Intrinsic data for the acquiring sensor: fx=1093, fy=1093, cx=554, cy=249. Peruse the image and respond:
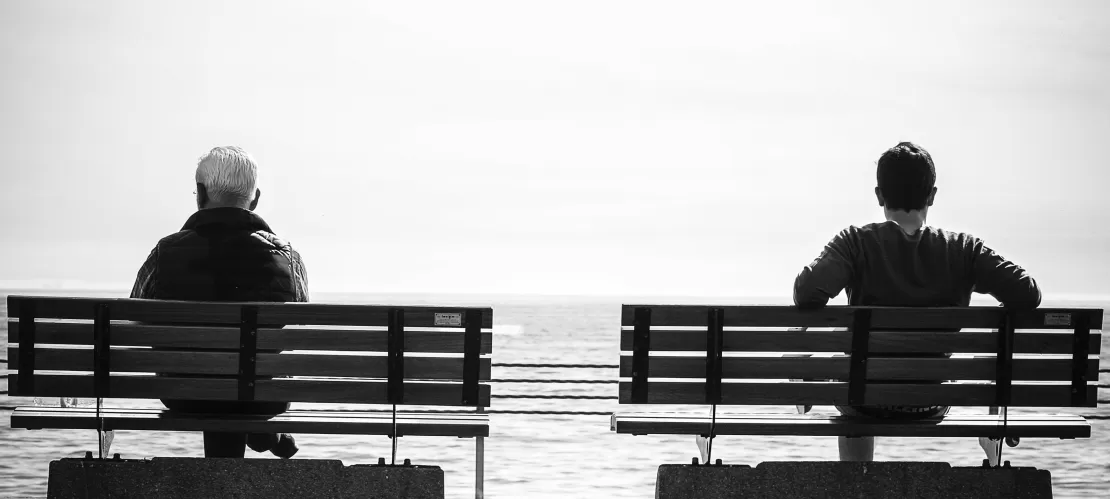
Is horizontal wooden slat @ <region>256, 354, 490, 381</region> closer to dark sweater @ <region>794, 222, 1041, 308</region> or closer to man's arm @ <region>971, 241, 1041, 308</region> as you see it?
dark sweater @ <region>794, 222, 1041, 308</region>

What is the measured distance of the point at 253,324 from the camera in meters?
4.02

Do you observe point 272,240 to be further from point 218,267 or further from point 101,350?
point 101,350

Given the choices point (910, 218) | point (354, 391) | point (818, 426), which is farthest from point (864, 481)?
point (354, 391)

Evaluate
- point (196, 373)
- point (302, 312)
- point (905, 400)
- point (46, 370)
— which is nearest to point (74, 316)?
point (46, 370)

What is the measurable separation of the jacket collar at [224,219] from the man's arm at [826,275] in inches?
84.8

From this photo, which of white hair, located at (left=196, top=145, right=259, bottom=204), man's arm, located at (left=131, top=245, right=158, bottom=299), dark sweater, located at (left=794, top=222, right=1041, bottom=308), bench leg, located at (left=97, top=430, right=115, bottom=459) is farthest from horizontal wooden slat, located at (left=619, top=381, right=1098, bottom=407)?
bench leg, located at (left=97, top=430, right=115, bottom=459)

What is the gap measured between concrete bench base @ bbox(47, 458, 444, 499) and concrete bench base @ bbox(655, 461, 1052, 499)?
3.34 ft

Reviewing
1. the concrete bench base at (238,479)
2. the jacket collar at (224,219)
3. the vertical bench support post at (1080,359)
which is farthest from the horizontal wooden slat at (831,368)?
the jacket collar at (224,219)

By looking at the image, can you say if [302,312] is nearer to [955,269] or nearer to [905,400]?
[905,400]

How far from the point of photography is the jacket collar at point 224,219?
433cm

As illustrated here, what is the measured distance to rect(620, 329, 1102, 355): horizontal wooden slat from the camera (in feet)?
13.3

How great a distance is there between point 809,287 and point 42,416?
2986 millimetres

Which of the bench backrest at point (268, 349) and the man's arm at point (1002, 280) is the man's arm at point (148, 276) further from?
the man's arm at point (1002, 280)

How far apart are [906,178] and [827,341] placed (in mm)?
872
